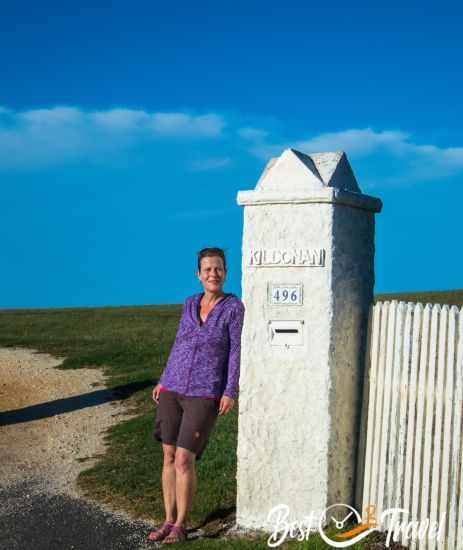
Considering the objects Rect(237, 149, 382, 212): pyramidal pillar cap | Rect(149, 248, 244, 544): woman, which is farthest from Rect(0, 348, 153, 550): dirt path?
Rect(237, 149, 382, 212): pyramidal pillar cap

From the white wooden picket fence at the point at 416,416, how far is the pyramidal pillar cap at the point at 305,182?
44.0 inches

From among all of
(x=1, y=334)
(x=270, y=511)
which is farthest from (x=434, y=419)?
(x=1, y=334)

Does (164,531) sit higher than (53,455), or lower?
higher

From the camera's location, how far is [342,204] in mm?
6645

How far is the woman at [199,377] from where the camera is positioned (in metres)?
6.42

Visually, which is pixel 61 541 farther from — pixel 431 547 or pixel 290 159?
pixel 290 159

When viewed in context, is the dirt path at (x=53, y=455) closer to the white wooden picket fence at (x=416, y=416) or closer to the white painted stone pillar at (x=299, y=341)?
the white painted stone pillar at (x=299, y=341)

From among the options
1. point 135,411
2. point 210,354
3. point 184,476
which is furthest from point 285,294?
point 135,411

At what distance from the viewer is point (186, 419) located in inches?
253

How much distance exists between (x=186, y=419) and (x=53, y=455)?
5.47 metres

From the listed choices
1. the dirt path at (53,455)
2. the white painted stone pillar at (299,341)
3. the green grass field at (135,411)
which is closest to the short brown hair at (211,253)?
the white painted stone pillar at (299,341)

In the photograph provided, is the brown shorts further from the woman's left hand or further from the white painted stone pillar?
the white painted stone pillar

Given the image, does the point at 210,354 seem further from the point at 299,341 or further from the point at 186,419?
the point at 299,341

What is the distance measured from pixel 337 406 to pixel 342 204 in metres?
1.80
